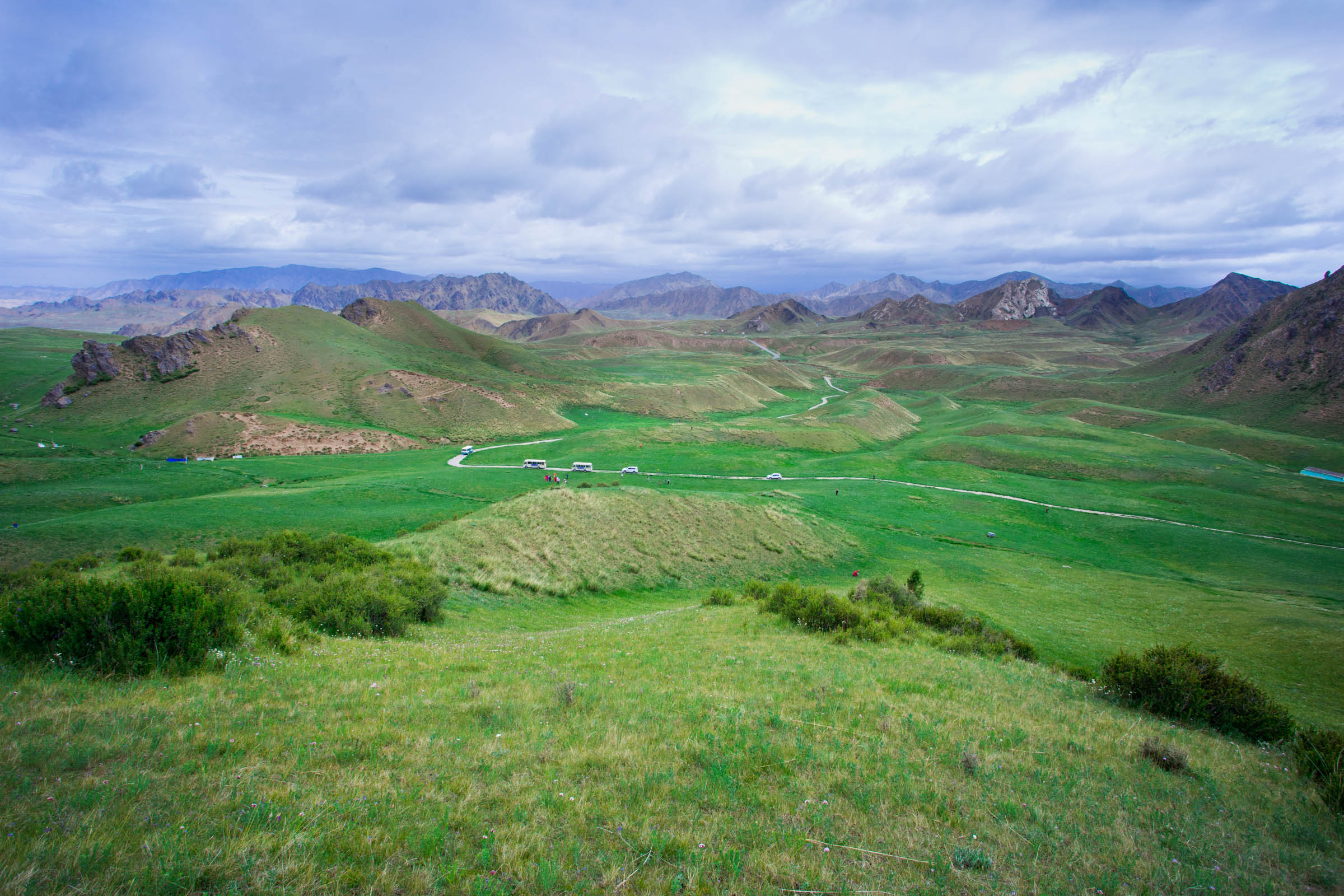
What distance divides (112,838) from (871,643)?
1715 cm

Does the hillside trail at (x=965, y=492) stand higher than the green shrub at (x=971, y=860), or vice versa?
the green shrub at (x=971, y=860)

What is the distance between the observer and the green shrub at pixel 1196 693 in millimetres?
11703

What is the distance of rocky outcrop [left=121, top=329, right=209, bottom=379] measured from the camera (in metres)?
89.4

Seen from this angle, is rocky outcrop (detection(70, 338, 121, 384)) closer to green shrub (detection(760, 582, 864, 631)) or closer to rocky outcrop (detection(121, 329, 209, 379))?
rocky outcrop (detection(121, 329, 209, 379))

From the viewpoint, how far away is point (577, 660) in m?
13.2

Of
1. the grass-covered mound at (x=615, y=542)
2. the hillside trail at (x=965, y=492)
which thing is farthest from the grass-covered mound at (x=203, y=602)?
the hillside trail at (x=965, y=492)

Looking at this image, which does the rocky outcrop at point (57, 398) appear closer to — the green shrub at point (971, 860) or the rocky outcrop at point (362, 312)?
the rocky outcrop at point (362, 312)

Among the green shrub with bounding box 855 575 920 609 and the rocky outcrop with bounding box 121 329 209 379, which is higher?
the rocky outcrop with bounding box 121 329 209 379

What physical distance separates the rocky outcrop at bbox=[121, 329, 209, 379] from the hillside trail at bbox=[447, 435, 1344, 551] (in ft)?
185

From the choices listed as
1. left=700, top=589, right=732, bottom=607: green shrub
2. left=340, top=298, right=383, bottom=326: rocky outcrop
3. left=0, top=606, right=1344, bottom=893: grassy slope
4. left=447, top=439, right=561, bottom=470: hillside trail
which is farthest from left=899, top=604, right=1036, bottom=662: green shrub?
left=340, top=298, right=383, bottom=326: rocky outcrop

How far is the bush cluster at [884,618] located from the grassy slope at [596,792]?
270 inches

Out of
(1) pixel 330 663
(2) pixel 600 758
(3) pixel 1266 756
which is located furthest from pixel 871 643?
(1) pixel 330 663

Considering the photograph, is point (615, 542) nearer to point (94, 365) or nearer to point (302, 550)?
point (302, 550)

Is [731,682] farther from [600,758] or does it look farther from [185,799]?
[185,799]
